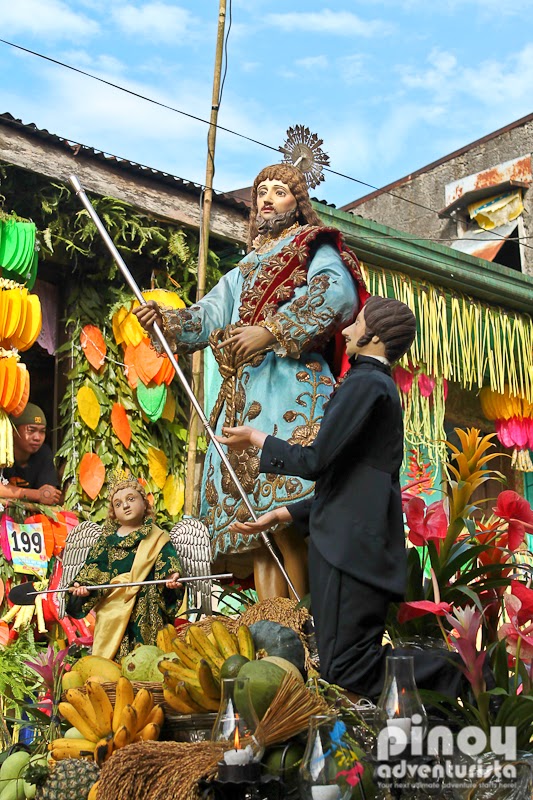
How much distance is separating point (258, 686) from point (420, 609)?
87 centimetres

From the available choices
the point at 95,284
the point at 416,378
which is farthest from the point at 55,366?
the point at 416,378

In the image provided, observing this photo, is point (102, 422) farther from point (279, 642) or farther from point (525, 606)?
point (525, 606)

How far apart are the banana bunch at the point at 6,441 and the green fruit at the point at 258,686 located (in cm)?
416

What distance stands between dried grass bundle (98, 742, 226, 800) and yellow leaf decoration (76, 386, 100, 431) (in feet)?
15.8

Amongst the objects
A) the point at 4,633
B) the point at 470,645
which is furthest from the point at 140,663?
the point at 4,633

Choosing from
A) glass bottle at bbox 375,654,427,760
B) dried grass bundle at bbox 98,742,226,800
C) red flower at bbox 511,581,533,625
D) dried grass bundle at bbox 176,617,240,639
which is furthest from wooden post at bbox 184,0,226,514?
glass bottle at bbox 375,654,427,760

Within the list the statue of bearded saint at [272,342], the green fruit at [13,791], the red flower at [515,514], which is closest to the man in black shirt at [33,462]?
the statue of bearded saint at [272,342]

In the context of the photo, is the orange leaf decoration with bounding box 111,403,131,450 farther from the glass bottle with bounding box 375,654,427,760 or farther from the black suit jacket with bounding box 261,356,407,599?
the glass bottle with bounding box 375,654,427,760

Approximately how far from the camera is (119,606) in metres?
5.59

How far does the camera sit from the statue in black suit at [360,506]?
383 centimetres

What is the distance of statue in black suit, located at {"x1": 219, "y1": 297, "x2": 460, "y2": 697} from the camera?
3.83 m

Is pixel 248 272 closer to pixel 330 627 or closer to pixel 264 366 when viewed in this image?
pixel 264 366

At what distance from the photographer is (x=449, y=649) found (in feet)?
13.7

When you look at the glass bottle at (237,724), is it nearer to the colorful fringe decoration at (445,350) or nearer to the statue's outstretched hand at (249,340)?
the statue's outstretched hand at (249,340)
